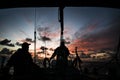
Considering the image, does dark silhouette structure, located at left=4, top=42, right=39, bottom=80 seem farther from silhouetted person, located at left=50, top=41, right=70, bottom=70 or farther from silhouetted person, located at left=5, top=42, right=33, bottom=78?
silhouetted person, located at left=50, top=41, right=70, bottom=70

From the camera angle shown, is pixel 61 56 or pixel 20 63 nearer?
pixel 20 63

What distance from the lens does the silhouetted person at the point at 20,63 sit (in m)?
5.44

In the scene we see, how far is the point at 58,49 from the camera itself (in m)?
9.08

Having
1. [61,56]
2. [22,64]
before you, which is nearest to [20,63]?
[22,64]

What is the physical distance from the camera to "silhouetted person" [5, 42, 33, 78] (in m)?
5.44

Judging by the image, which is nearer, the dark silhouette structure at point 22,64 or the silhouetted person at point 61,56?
the dark silhouette structure at point 22,64

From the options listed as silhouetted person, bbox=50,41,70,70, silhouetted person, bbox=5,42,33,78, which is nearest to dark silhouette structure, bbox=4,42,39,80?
silhouetted person, bbox=5,42,33,78

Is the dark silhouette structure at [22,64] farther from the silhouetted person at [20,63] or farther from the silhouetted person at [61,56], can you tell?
the silhouetted person at [61,56]

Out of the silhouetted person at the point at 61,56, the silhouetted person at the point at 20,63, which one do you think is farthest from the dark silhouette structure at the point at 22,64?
the silhouetted person at the point at 61,56

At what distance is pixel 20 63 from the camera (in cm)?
555

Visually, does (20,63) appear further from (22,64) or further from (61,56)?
(61,56)
